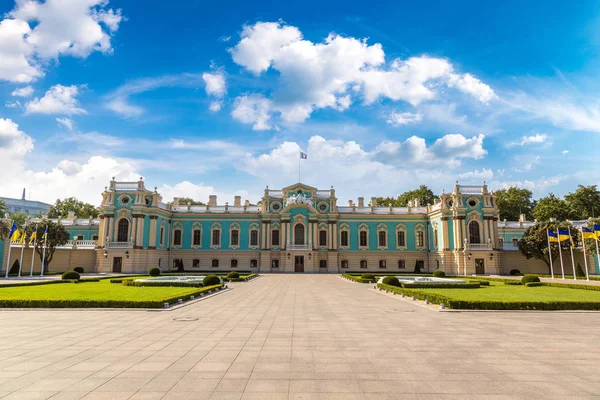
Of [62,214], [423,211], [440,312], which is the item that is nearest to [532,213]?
[423,211]

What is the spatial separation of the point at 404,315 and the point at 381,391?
862cm

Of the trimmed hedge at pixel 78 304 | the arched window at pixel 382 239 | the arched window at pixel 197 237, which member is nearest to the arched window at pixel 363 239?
the arched window at pixel 382 239

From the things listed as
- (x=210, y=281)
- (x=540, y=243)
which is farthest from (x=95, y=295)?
(x=540, y=243)

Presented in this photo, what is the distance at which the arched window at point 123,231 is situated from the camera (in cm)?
4862

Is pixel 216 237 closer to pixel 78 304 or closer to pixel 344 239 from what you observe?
pixel 344 239

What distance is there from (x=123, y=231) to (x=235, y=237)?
14.1m

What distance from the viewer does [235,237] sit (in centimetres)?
5466

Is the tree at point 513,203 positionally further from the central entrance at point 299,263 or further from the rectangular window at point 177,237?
the rectangular window at point 177,237

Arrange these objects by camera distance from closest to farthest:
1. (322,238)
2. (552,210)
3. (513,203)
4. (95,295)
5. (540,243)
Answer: (95,295), (540,243), (322,238), (552,210), (513,203)

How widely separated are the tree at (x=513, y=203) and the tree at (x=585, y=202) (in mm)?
6834

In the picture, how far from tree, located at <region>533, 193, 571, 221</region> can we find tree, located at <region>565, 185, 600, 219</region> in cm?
194

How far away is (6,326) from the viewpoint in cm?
1217

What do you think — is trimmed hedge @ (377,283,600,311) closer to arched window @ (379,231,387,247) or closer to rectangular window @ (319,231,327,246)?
rectangular window @ (319,231,327,246)

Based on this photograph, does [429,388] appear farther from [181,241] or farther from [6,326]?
[181,241]
